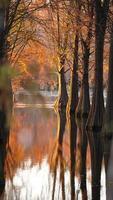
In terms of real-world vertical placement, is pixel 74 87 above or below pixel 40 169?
above

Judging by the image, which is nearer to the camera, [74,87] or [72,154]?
[72,154]

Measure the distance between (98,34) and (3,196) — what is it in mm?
17877

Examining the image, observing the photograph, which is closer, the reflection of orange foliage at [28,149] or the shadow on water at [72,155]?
the shadow on water at [72,155]

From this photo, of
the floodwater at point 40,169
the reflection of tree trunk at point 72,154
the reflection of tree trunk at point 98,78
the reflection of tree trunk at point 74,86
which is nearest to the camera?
the floodwater at point 40,169

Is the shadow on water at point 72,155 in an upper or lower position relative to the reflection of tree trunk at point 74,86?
lower

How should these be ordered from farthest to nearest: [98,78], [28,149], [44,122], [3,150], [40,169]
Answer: [98,78] → [28,149] → [3,150] → [44,122] → [40,169]

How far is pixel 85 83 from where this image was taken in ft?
122

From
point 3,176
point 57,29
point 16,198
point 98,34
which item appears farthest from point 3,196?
point 57,29

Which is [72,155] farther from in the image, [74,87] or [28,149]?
[74,87]

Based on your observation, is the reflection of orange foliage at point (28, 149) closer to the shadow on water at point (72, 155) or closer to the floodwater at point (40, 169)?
the floodwater at point (40, 169)

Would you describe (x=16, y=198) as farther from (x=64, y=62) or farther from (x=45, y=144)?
(x=64, y=62)

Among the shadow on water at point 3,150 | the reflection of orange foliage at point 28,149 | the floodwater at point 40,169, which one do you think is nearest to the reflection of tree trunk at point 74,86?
the reflection of orange foliage at point 28,149

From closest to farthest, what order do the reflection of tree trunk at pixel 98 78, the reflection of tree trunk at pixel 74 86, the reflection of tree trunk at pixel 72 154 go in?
the reflection of tree trunk at pixel 72 154
the reflection of tree trunk at pixel 98 78
the reflection of tree trunk at pixel 74 86

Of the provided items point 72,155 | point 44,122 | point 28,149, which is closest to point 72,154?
point 72,155
